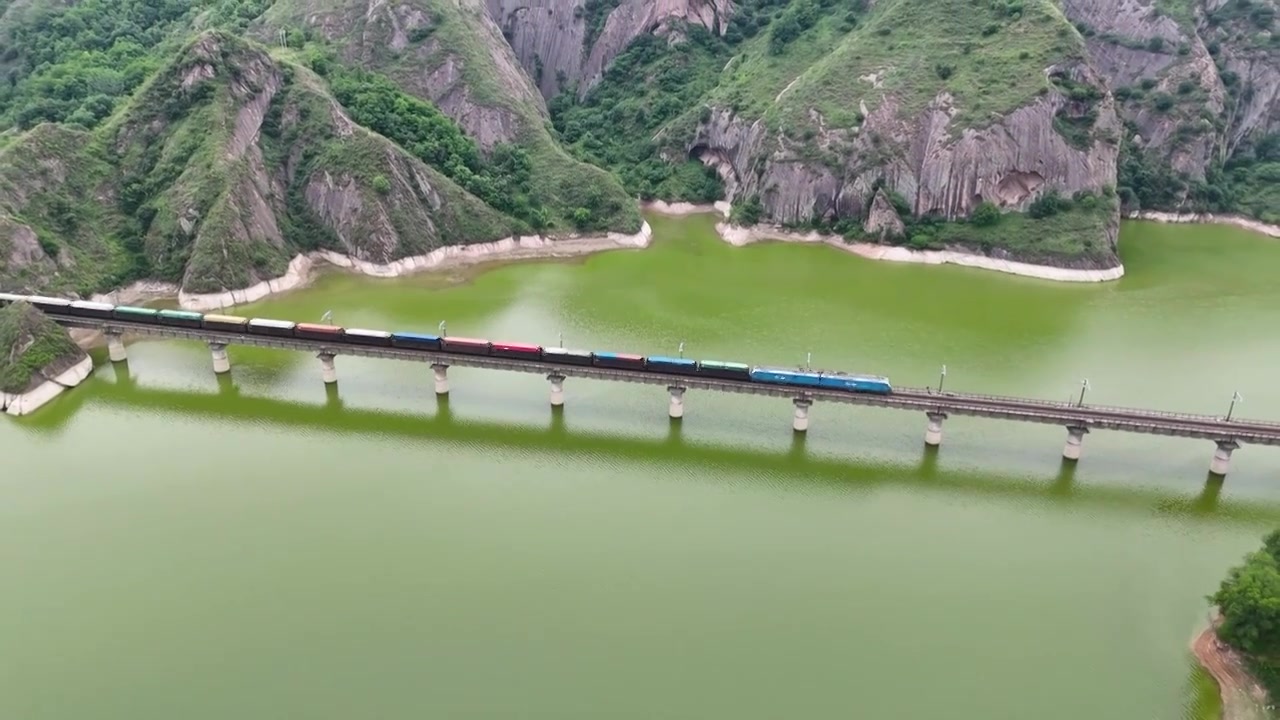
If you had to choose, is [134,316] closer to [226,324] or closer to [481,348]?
[226,324]

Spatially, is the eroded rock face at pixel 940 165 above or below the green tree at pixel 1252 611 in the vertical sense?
above

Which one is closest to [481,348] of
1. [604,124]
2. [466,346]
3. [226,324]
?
[466,346]

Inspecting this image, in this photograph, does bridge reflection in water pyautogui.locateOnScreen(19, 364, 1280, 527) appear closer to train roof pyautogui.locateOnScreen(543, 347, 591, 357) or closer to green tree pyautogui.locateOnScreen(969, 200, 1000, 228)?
train roof pyautogui.locateOnScreen(543, 347, 591, 357)

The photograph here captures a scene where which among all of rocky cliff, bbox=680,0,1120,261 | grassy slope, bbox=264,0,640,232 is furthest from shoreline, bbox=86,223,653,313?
rocky cliff, bbox=680,0,1120,261

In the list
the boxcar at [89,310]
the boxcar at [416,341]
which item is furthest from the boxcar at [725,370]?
the boxcar at [89,310]

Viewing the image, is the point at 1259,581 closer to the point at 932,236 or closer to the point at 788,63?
the point at 932,236

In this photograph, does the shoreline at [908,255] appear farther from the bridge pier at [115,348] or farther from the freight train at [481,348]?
the bridge pier at [115,348]

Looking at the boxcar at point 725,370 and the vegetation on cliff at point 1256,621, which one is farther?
→ the boxcar at point 725,370
